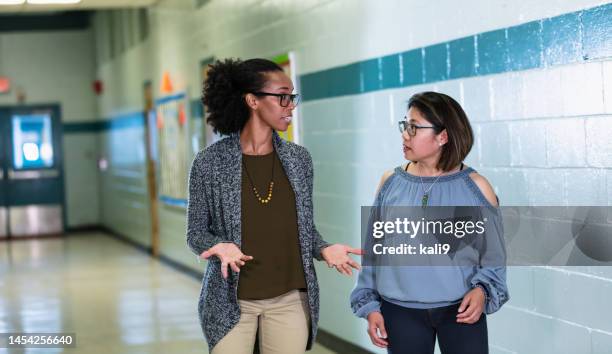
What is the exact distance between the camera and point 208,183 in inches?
Answer: 116

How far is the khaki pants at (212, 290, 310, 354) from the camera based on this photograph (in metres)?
2.90

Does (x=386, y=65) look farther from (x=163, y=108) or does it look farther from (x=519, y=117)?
(x=163, y=108)

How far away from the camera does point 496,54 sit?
3.92 m

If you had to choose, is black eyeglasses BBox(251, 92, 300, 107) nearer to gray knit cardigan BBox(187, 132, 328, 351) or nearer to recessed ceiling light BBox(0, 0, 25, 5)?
gray knit cardigan BBox(187, 132, 328, 351)

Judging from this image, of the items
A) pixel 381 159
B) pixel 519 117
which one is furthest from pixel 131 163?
pixel 519 117

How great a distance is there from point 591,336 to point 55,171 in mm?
13931

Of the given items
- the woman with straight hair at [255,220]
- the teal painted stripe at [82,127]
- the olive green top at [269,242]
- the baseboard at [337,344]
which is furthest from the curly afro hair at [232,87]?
the teal painted stripe at [82,127]

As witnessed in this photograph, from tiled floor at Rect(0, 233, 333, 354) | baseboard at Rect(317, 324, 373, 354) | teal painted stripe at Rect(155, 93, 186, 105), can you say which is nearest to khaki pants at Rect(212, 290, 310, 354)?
baseboard at Rect(317, 324, 373, 354)

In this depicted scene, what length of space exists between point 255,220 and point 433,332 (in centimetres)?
63

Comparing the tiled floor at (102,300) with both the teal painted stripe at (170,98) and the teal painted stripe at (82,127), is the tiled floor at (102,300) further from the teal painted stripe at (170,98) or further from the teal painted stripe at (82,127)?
the teal painted stripe at (82,127)

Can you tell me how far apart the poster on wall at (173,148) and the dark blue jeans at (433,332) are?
729cm

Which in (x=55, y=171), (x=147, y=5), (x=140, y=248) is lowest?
(x=140, y=248)

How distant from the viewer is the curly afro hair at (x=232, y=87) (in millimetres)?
2984

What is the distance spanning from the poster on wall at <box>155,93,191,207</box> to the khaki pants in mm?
7002
